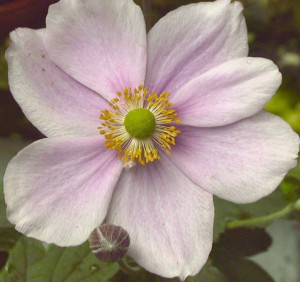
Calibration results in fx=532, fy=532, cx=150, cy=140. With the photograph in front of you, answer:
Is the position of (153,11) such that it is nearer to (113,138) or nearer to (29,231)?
(113,138)

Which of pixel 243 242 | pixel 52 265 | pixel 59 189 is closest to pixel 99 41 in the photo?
pixel 59 189

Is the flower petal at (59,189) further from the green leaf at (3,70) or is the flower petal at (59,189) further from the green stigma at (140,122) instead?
the green leaf at (3,70)

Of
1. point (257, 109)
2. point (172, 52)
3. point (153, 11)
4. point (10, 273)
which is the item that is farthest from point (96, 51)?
point (153, 11)

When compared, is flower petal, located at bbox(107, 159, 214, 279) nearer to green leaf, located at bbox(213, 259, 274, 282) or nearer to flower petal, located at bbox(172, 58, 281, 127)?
flower petal, located at bbox(172, 58, 281, 127)

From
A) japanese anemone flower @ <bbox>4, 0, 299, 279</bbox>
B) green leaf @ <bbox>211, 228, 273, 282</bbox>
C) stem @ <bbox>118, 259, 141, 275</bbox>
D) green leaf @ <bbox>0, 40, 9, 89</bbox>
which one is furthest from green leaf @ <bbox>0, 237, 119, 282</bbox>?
green leaf @ <bbox>0, 40, 9, 89</bbox>

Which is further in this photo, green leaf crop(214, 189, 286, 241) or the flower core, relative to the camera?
green leaf crop(214, 189, 286, 241)

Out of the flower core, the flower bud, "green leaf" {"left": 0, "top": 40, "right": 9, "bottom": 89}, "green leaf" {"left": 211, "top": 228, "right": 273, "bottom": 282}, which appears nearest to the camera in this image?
the flower bud

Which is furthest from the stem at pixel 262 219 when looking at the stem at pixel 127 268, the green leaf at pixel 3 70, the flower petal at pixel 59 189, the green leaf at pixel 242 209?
the green leaf at pixel 3 70
